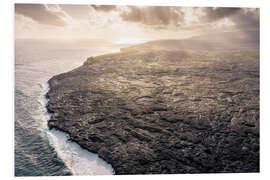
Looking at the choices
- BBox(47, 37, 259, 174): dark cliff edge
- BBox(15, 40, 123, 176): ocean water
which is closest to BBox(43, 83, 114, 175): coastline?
BBox(15, 40, 123, 176): ocean water

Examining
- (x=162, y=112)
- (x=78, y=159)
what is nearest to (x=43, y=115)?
(x=78, y=159)

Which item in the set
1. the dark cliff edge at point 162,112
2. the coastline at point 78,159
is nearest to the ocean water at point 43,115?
the coastline at point 78,159

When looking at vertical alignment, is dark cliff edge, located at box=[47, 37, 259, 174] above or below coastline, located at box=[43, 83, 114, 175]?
above

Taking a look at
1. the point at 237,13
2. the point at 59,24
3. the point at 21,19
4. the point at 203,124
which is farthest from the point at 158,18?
the point at 21,19

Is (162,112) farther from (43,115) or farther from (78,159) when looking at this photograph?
(43,115)

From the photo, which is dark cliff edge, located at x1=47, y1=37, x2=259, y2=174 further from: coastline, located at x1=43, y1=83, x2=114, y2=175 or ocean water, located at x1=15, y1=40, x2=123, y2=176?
ocean water, located at x1=15, y1=40, x2=123, y2=176

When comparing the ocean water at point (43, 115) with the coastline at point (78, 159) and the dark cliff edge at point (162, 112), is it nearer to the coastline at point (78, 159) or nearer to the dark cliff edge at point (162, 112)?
the coastline at point (78, 159)
